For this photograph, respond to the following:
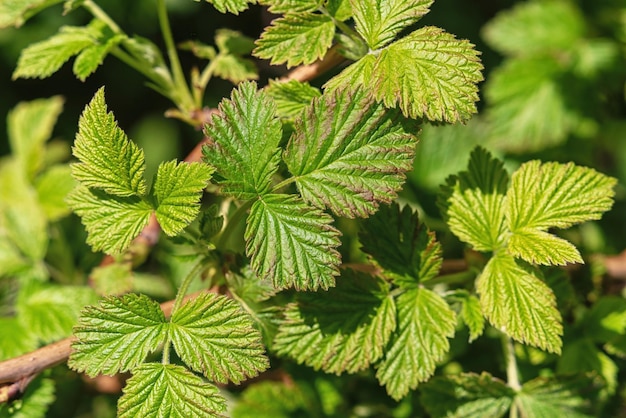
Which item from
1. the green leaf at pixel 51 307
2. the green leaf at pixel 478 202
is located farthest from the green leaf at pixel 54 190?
the green leaf at pixel 478 202

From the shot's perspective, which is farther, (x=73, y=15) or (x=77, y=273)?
(x=73, y=15)

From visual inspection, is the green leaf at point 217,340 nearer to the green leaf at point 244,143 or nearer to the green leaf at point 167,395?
the green leaf at point 167,395

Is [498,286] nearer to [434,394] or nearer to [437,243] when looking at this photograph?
[437,243]

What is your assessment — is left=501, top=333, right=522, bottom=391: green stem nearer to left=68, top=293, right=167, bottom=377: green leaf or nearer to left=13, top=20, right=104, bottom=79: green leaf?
left=68, top=293, right=167, bottom=377: green leaf

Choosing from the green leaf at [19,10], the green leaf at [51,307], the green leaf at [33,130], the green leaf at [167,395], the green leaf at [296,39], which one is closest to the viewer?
the green leaf at [167,395]

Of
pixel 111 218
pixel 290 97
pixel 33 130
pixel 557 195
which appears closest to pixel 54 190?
pixel 33 130

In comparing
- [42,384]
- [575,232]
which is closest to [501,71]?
[575,232]

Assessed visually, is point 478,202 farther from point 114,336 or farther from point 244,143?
point 114,336

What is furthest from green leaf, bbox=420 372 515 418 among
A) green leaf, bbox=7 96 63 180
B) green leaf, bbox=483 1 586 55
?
green leaf, bbox=483 1 586 55
